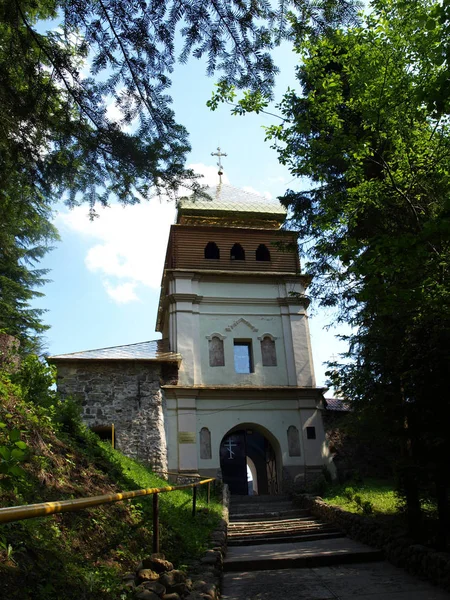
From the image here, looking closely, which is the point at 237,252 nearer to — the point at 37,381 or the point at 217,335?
the point at 217,335

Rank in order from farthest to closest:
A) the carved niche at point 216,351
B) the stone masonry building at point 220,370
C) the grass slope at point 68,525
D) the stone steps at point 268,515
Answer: the carved niche at point 216,351
the stone masonry building at point 220,370
the stone steps at point 268,515
the grass slope at point 68,525

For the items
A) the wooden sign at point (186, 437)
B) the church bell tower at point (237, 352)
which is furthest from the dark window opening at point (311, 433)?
the wooden sign at point (186, 437)

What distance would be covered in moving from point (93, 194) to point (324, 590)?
205 inches

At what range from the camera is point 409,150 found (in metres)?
8.25

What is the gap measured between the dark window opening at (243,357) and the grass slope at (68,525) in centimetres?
1027

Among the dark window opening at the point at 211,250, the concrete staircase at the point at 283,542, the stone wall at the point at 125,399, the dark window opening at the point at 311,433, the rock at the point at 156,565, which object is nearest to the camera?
the rock at the point at 156,565

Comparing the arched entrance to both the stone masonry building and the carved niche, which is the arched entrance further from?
the carved niche

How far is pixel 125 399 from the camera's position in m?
16.3

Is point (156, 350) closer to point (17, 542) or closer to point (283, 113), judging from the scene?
point (283, 113)

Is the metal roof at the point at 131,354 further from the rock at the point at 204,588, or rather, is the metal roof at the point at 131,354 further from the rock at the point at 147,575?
the rock at the point at 147,575

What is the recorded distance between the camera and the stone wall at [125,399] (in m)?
15.7

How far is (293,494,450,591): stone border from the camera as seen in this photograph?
5484 mm

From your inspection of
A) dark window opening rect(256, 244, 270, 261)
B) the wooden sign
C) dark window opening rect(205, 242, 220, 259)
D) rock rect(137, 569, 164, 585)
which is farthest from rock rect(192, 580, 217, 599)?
dark window opening rect(256, 244, 270, 261)

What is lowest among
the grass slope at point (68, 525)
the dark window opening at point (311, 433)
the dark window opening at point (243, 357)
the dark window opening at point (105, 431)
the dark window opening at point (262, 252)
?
the grass slope at point (68, 525)
